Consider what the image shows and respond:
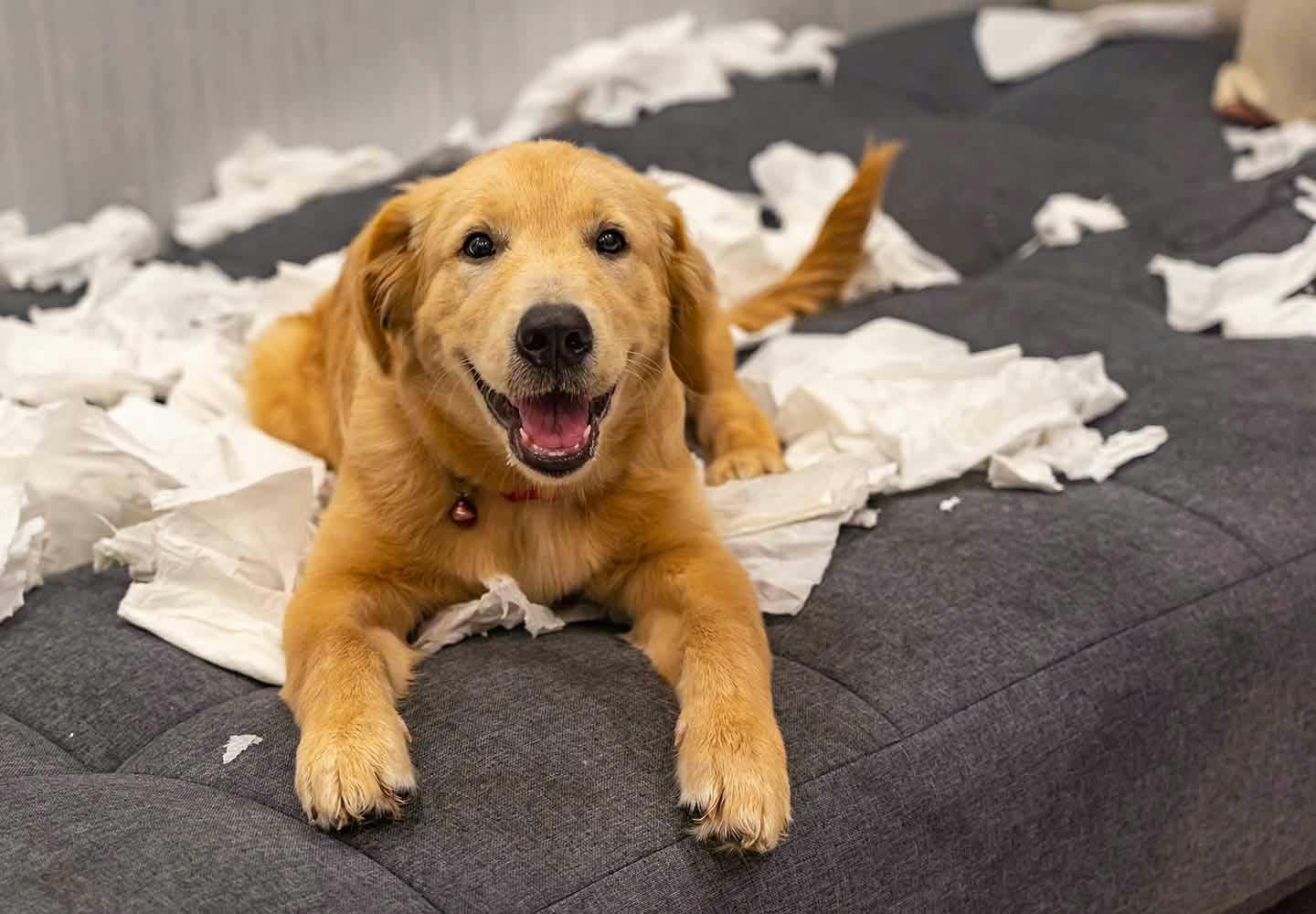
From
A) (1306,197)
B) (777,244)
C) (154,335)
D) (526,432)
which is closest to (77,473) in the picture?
(154,335)

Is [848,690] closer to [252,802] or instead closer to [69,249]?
[252,802]

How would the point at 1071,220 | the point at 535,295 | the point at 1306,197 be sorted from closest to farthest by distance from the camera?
the point at 535,295 → the point at 1306,197 → the point at 1071,220

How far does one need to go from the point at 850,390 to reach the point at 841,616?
0.66 metres

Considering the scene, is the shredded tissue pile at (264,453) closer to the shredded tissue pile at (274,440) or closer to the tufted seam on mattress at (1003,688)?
the shredded tissue pile at (274,440)

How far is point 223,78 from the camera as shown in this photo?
404 cm

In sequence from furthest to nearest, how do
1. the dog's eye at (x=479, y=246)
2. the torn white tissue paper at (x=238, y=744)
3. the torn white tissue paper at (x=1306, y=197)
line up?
the torn white tissue paper at (x=1306, y=197), the dog's eye at (x=479, y=246), the torn white tissue paper at (x=238, y=744)

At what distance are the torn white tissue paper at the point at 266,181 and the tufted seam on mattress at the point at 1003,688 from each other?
2659mm

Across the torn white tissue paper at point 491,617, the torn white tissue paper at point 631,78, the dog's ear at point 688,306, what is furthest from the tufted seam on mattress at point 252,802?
Answer: the torn white tissue paper at point 631,78

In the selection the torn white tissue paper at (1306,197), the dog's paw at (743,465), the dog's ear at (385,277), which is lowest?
the dog's paw at (743,465)

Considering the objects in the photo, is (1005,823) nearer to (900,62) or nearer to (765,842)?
(765,842)

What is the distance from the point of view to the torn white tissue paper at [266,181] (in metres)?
3.83

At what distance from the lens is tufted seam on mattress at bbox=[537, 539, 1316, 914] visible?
56.4 inches

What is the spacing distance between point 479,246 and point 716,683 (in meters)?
0.66

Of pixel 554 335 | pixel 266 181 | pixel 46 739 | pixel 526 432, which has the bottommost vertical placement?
pixel 266 181
